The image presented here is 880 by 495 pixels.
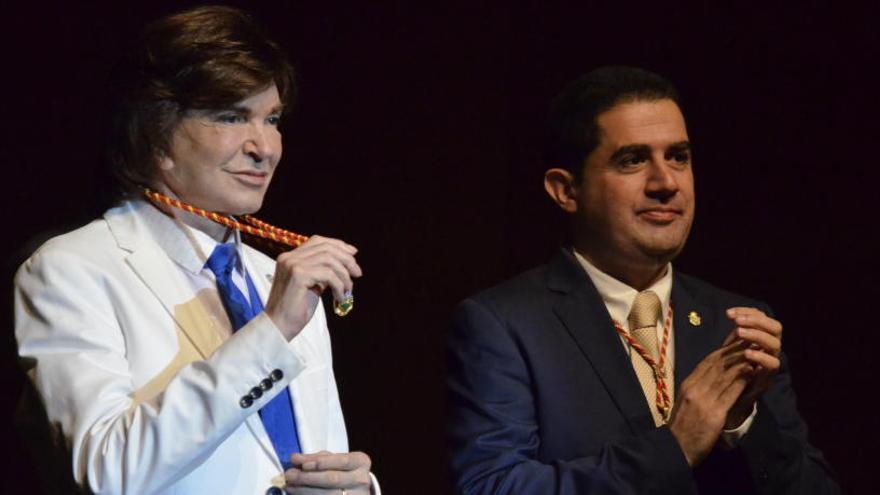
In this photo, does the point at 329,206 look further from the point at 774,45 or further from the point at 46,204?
the point at 774,45

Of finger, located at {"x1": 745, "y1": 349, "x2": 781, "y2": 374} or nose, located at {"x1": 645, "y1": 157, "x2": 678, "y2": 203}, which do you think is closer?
finger, located at {"x1": 745, "y1": 349, "x2": 781, "y2": 374}

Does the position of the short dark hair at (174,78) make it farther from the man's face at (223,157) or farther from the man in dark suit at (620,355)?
the man in dark suit at (620,355)

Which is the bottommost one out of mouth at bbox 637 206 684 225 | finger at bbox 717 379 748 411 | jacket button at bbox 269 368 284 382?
finger at bbox 717 379 748 411

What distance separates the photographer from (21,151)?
9.55 ft

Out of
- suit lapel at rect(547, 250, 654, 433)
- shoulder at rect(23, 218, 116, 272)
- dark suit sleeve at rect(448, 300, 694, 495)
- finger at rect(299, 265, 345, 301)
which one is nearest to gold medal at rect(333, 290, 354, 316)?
finger at rect(299, 265, 345, 301)

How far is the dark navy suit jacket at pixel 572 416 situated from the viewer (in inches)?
96.7

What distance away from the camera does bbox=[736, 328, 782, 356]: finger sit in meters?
2.46

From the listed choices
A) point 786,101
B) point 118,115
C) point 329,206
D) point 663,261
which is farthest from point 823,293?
point 118,115

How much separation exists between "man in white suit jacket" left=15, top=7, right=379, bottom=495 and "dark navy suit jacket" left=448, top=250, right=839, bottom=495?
0.39m

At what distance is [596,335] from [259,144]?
2.91 ft

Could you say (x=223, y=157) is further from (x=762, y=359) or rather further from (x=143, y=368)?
(x=762, y=359)

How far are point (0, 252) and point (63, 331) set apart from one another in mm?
1046

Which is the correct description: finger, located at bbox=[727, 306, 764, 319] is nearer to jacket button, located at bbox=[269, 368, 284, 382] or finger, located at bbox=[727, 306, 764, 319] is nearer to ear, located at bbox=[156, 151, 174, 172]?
jacket button, located at bbox=[269, 368, 284, 382]

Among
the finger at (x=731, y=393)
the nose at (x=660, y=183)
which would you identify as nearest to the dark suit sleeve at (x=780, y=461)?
the finger at (x=731, y=393)
